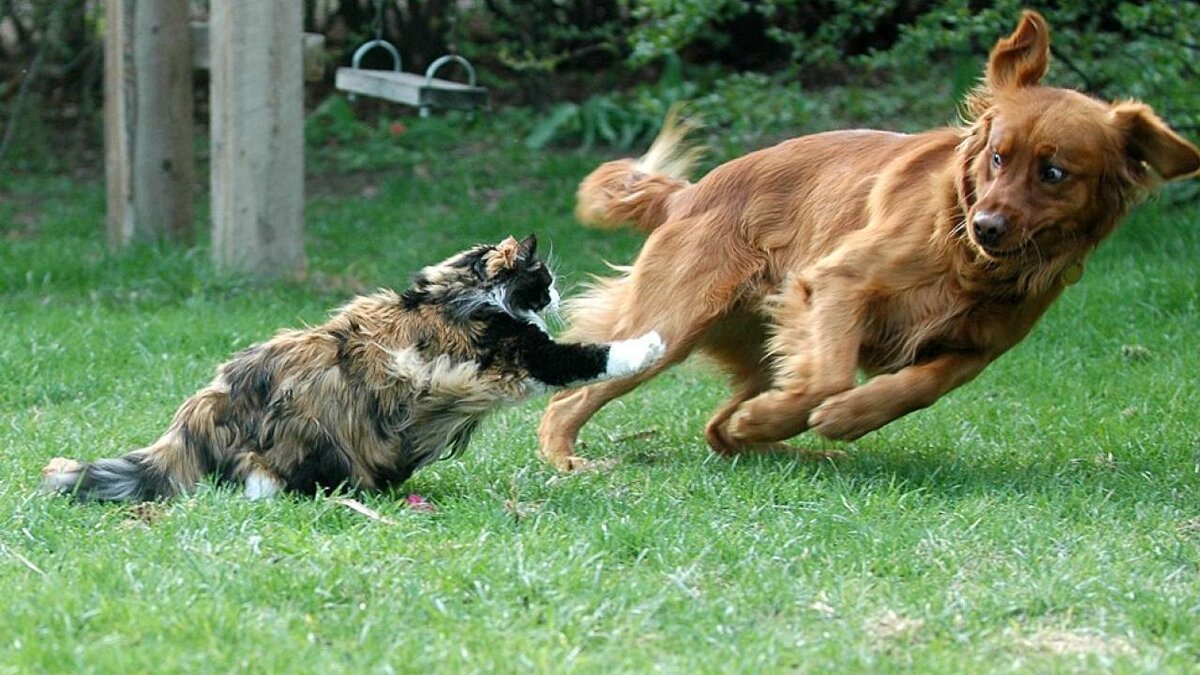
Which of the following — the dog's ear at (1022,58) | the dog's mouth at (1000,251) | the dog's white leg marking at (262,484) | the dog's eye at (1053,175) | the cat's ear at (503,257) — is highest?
the dog's ear at (1022,58)

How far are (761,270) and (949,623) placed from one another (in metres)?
2.75

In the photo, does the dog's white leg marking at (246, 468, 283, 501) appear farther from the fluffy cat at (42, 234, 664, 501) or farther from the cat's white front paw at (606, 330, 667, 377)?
the cat's white front paw at (606, 330, 667, 377)

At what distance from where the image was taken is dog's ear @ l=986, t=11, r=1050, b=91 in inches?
231

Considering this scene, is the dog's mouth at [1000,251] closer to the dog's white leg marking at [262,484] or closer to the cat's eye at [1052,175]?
the cat's eye at [1052,175]

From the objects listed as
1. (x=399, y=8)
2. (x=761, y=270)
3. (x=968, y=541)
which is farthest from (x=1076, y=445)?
(x=399, y=8)

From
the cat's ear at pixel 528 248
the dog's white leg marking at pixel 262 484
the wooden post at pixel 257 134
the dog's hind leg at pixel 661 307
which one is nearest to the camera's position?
the dog's white leg marking at pixel 262 484

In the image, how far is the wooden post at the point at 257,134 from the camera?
965 centimetres

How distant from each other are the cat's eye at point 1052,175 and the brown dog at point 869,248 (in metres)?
0.01

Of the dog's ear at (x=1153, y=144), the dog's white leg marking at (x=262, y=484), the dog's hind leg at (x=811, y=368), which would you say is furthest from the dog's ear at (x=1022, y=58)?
the dog's white leg marking at (x=262, y=484)

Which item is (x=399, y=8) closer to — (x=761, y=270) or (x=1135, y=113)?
(x=761, y=270)

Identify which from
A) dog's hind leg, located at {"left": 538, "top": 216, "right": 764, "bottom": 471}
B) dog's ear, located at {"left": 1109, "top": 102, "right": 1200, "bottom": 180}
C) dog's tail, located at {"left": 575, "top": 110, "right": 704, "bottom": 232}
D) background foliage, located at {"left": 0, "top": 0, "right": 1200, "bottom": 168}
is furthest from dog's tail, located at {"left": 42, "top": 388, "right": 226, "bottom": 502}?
background foliage, located at {"left": 0, "top": 0, "right": 1200, "bottom": 168}

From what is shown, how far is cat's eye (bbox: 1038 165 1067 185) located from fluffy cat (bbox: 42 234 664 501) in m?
1.64

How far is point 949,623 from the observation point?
4.02 m

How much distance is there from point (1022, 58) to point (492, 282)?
2217 millimetres
